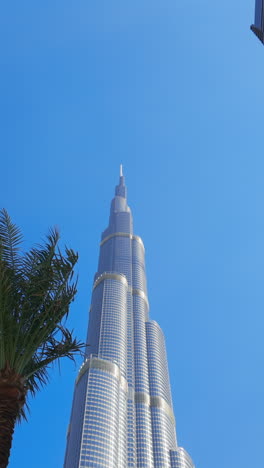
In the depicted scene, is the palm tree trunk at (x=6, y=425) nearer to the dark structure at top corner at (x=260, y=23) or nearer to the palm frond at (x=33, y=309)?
the palm frond at (x=33, y=309)

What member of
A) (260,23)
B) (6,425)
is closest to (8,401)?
(6,425)

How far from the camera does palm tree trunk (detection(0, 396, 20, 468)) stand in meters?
9.27

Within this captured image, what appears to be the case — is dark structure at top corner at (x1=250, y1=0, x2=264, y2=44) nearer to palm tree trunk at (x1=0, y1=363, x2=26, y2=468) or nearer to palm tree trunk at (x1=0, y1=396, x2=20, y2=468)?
palm tree trunk at (x1=0, y1=363, x2=26, y2=468)

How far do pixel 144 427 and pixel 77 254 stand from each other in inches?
7332

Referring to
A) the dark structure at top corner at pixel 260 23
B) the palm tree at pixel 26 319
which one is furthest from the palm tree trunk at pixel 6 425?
the dark structure at top corner at pixel 260 23

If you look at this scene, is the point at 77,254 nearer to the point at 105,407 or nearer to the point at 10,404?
the point at 10,404

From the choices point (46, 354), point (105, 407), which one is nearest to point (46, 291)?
point (46, 354)

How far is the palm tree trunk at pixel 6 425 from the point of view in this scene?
9.27 metres

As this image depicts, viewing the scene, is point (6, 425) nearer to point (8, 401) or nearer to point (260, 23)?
point (8, 401)

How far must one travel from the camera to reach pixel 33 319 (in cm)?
1155

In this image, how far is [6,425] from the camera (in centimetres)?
959

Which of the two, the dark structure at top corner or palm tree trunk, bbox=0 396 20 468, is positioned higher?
the dark structure at top corner

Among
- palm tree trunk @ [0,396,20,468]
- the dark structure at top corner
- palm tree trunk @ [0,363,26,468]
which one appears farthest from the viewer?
the dark structure at top corner

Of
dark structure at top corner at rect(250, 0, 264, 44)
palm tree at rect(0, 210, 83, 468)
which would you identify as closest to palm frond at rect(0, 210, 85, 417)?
palm tree at rect(0, 210, 83, 468)
